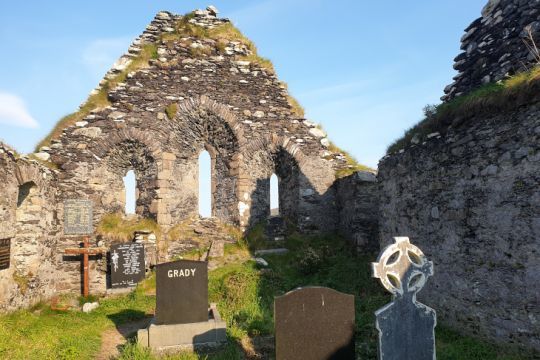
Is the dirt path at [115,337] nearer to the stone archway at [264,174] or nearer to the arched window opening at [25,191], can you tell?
the arched window opening at [25,191]

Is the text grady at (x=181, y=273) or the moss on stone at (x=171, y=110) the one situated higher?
the moss on stone at (x=171, y=110)

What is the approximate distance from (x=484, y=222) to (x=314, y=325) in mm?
3327

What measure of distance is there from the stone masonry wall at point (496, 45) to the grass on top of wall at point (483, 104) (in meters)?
0.52

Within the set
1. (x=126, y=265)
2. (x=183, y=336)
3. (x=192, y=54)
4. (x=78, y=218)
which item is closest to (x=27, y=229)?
(x=78, y=218)

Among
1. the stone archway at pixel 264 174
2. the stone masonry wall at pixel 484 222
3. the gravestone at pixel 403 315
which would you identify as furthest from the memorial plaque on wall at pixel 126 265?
the gravestone at pixel 403 315

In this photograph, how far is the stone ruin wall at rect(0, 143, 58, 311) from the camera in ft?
26.8

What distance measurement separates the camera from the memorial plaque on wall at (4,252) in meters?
7.97

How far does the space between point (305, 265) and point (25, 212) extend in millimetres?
7351

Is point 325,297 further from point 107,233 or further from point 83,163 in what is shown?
point 83,163

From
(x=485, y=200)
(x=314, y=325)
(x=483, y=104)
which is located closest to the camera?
(x=314, y=325)

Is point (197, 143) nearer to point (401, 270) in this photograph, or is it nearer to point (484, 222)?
point (484, 222)

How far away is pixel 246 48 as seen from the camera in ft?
46.4

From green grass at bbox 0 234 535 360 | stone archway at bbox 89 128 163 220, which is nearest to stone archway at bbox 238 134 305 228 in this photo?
green grass at bbox 0 234 535 360

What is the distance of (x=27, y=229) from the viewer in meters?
9.45
